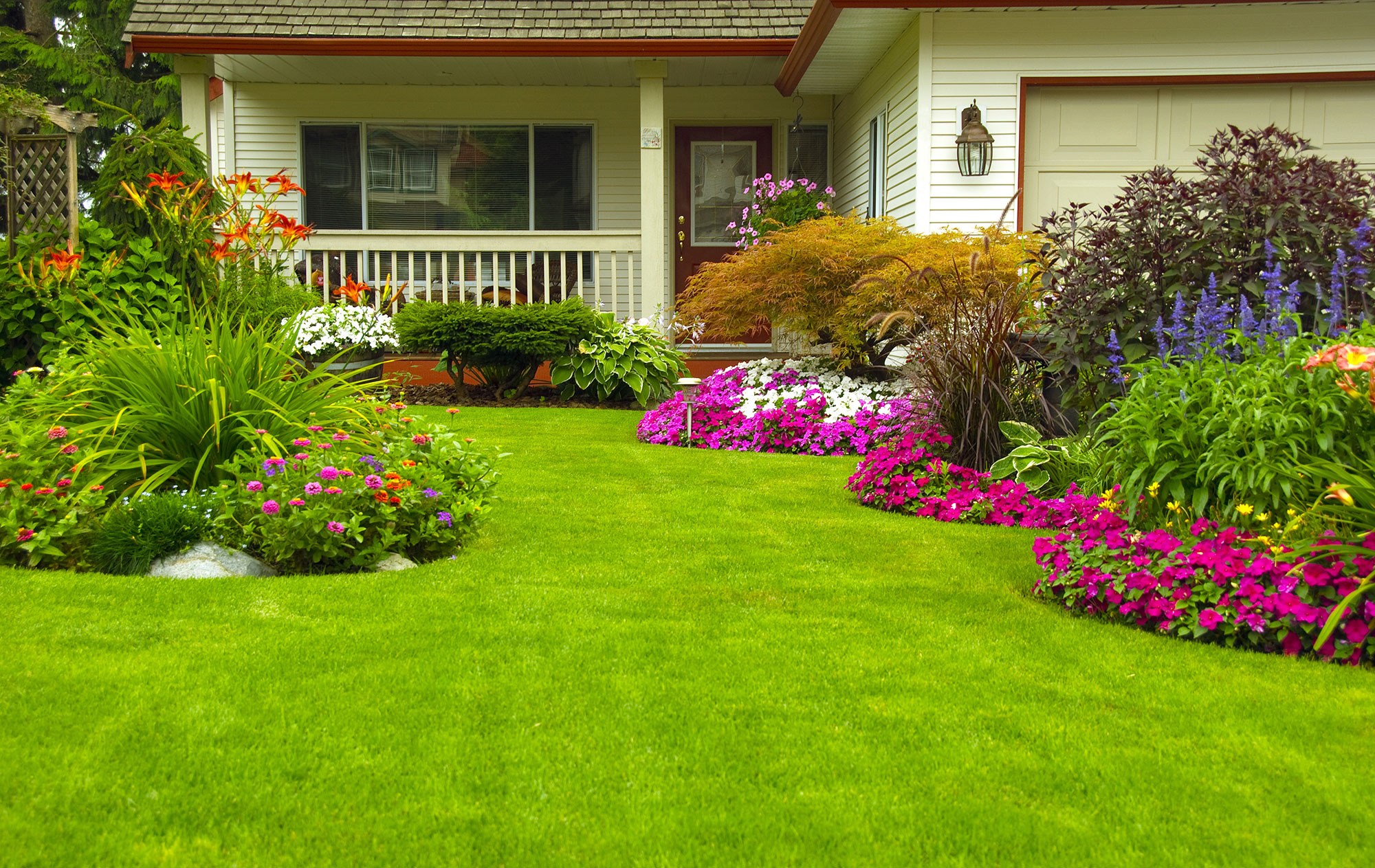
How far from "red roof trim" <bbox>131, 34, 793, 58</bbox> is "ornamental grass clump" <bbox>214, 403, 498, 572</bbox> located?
6939mm

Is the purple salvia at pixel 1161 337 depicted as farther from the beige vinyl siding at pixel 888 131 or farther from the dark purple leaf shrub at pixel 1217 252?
the beige vinyl siding at pixel 888 131

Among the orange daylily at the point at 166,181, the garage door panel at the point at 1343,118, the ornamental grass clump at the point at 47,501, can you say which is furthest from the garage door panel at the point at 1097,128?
the ornamental grass clump at the point at 47,501

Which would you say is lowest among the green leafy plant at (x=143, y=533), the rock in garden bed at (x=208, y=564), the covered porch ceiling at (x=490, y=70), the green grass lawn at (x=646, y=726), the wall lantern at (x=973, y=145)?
the green grass lawn at (x=646, y=726)

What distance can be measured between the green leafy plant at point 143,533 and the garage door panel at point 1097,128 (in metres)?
7.87

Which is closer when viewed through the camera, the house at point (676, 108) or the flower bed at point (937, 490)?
the flower bed at point (937, 490)

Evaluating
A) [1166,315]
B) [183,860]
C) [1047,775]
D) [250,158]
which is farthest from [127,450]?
[250,158]

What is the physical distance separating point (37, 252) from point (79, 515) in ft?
13.9

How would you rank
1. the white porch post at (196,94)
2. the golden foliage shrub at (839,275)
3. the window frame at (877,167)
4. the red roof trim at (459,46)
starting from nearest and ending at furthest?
the golden foliage shrub at (839,275) < the red roof trim at (459,46) < the window frame at (877,167) < the white porch post at (196,94)

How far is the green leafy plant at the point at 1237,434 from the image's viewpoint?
134 inches

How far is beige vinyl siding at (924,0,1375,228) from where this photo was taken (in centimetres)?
913

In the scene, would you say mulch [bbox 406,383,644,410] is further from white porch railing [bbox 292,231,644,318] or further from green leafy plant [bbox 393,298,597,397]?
white porch railing [bbox 292,231,644,318]

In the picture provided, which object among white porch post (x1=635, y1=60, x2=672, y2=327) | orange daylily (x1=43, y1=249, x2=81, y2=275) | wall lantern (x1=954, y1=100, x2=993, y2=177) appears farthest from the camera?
white porch post (x1=635, y1=60, x2=672, y2=327)

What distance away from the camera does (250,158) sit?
486 inches

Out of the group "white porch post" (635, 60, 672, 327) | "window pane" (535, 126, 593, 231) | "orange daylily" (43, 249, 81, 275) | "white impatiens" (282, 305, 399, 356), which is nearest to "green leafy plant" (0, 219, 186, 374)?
"orange daylily" (43, 249, 81, 275)
